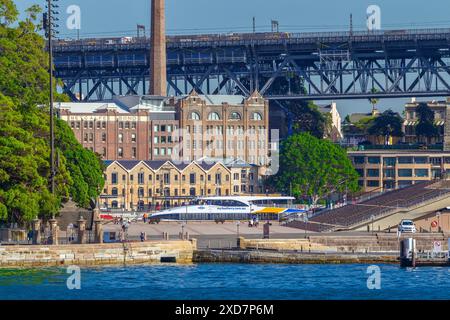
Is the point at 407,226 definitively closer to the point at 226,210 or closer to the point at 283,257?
the point at 283,257

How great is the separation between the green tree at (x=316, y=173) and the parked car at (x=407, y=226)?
55.0m

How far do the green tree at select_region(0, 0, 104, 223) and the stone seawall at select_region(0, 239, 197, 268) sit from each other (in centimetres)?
555

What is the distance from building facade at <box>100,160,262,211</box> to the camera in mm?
188750

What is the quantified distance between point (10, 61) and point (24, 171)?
1476 centimetres

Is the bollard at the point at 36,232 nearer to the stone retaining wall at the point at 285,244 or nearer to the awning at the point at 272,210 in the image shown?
the stone retaining wall at the point at 285,244

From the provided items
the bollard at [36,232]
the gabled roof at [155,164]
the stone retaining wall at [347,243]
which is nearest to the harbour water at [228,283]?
the bollard at [36,232]

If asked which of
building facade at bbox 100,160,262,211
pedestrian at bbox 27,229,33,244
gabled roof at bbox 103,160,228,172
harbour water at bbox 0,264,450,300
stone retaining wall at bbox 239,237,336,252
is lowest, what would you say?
harbour water at bbox 0,264,450,300

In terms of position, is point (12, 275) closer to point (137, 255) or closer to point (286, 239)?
point (137, 255)

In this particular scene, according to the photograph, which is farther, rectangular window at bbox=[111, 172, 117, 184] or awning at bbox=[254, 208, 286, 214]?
rectangular window at bbox=[111, 172, 117, 184]

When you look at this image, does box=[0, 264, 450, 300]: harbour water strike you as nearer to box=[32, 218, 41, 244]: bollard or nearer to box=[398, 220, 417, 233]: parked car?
box=[32, 218, 41, 244]: bollard

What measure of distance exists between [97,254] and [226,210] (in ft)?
197

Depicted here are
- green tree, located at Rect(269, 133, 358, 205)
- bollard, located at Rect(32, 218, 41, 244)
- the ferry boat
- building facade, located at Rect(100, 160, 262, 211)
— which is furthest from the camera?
green tree, located at Rect(269, 133, 358, 205)

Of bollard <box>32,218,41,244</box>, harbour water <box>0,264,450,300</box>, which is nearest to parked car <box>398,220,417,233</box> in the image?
harbour water <box>0,264,450,300</box>

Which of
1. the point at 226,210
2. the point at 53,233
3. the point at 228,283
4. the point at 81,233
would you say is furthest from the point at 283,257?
the point at 226,210
